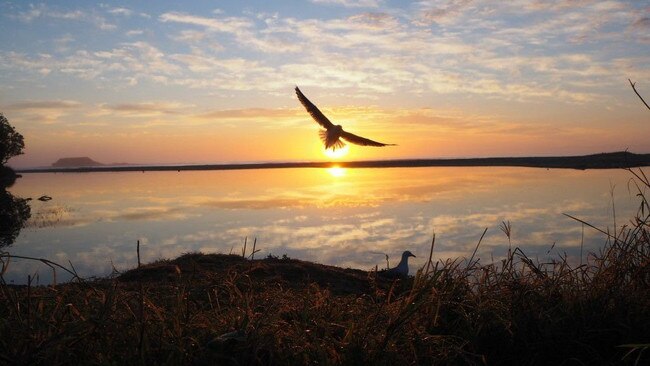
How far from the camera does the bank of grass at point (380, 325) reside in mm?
3270

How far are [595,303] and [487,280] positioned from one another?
0.97 m

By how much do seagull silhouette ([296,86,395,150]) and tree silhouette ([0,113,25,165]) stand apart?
50301mm

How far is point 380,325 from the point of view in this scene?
367 centimetres

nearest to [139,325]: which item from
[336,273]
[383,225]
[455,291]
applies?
[455,291]

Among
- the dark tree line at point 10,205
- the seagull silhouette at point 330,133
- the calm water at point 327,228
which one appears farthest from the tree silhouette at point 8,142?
the seagull silhouette at point 330,133

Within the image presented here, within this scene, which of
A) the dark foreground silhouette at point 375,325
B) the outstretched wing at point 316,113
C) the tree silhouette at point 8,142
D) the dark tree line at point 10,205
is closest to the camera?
the dark foreground silhouette at point 375,325

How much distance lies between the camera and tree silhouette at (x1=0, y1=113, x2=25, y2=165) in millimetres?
51500

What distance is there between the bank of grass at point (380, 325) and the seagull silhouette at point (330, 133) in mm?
4244

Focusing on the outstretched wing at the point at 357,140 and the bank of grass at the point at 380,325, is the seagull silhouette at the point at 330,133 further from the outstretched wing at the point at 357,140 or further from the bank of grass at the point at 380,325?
the bank of grass at the point at 380,325

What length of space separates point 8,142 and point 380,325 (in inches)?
2250

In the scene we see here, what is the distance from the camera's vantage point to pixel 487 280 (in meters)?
4.88

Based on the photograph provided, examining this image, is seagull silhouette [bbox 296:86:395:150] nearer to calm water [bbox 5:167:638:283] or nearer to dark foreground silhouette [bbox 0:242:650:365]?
calm water [bbox 5:167:638:283]

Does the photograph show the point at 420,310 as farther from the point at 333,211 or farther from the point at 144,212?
the point at 144,212

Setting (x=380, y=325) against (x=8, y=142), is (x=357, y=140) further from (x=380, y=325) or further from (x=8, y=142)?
(x=8, y=142)
